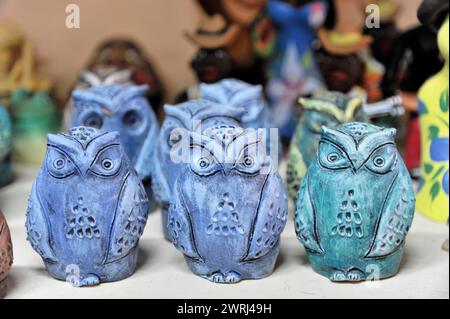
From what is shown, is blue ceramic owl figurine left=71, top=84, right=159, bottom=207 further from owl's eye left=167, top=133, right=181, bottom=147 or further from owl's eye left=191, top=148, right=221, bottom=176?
owl's eye left=191, top=148, right=221, bottom=176

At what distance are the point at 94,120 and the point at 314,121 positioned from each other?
1.57 ft

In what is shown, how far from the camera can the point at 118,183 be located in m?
1.49

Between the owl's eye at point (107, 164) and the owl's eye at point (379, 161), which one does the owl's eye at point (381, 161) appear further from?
the owl's eye at point (107, 164)

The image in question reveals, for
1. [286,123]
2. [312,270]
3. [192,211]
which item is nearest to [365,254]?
[312,270]

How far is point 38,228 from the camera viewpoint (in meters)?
1.49

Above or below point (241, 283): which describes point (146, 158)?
above

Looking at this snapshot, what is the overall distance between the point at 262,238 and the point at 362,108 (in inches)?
19.4

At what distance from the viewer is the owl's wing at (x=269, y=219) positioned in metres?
1.49

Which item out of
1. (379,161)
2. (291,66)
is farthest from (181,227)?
(291,66)

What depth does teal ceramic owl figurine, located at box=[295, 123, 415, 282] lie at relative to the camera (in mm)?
1474

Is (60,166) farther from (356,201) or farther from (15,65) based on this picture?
(15,65)

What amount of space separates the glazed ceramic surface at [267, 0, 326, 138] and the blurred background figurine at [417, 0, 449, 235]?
54 centimetres

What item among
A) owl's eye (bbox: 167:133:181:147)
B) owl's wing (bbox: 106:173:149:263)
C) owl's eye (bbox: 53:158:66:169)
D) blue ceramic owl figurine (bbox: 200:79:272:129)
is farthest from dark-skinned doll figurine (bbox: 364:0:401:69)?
owl's eye (bbox: 53:158:66:169)

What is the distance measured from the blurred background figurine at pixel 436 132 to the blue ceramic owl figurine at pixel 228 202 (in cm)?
52
